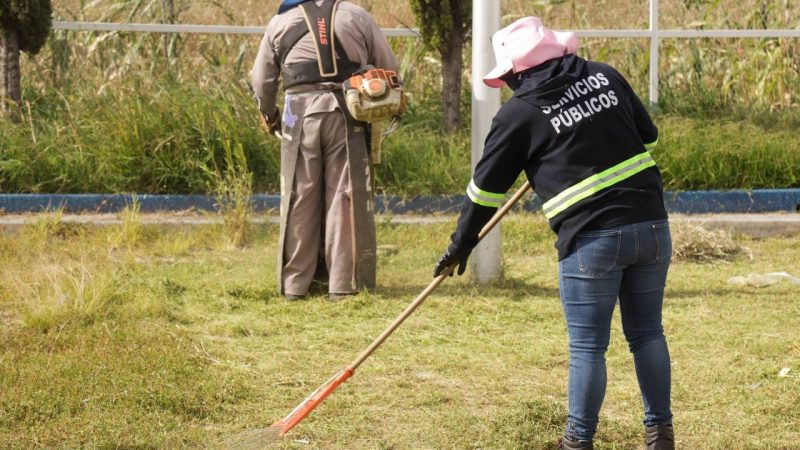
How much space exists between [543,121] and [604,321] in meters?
0.78

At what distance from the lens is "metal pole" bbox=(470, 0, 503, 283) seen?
25.0 ft

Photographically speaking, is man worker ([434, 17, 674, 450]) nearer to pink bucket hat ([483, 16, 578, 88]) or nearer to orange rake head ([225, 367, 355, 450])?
pink bucket hat ([483, 16, 578, 88])

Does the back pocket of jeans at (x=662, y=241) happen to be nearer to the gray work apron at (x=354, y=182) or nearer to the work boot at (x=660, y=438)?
the work boot at (x=660, y=438)

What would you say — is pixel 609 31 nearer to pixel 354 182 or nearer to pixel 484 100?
pixel 484 100

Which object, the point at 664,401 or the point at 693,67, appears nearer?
the point at 664,401

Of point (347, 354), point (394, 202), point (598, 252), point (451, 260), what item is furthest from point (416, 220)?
point (598, 252)

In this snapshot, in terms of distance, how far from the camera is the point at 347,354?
6539mm

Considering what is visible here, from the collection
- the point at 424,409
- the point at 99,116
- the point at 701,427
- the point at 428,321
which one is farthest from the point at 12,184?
the point at 701,427

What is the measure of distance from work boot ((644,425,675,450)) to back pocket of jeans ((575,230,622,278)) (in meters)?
0.68

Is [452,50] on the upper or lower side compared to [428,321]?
upper

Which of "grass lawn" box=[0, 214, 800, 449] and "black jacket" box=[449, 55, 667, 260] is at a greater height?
"black jacket" box=[449, 55, 667, 260]

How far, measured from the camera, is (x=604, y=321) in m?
4.63

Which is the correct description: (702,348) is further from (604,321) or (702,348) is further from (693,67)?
(693,67)

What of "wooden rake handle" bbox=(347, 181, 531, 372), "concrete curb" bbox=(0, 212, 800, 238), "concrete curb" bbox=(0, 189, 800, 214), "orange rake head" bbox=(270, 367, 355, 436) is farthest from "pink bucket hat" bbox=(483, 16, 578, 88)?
"concrete curb" bbox=(0, 189, 800, 214)
